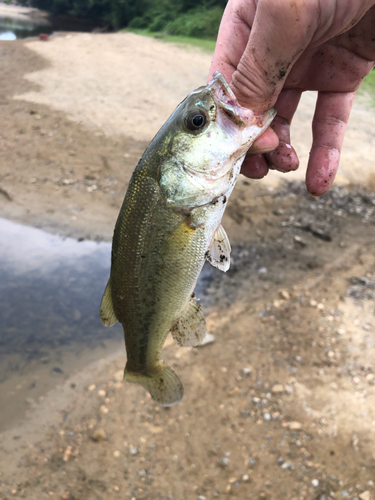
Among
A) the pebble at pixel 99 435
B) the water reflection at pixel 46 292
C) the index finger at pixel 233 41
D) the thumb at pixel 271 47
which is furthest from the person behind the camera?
the water reflection at pixel 46 292

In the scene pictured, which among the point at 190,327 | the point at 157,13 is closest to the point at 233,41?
the point at 190,327

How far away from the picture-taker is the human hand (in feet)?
5.98

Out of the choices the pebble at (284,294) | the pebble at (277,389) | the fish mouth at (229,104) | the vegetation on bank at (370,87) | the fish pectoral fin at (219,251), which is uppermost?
the fish mouth at (229,104)

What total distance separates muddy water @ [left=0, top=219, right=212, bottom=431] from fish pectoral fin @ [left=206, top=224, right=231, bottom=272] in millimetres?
2440

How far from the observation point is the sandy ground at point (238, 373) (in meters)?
3.22

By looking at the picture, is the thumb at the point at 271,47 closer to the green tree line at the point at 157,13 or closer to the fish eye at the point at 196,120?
the fish eye at the point at 196,120

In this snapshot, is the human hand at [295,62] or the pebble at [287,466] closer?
the human hand at [295,62]

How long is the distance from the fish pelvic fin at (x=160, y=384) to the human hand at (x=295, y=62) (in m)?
1.49

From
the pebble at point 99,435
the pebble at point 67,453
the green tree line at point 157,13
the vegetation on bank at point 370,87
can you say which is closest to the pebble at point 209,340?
the pebble at point 99,435

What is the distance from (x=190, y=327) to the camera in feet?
7.42

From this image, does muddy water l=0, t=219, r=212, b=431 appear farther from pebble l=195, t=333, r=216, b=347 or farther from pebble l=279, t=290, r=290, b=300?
pebble l=279, t=290, r=290, b=300

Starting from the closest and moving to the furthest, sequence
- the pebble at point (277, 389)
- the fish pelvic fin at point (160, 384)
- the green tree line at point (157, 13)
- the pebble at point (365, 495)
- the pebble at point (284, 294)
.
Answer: the fish pelvic fin at point (160, 384)
the pebble at point (365, 495)
the pebble at point (277, 389)
the pebble at point (284, 294)
the green tree line at point (157, 13)

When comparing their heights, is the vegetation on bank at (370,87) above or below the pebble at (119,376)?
above

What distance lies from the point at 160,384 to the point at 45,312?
8.49 ft
